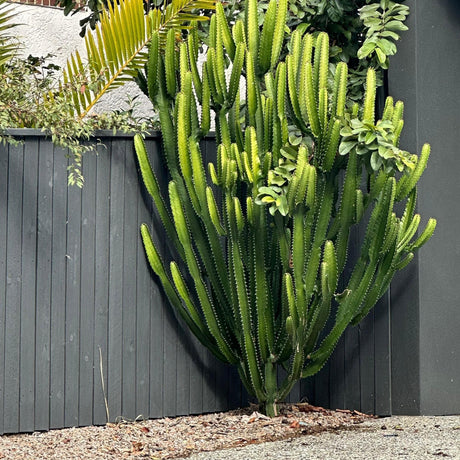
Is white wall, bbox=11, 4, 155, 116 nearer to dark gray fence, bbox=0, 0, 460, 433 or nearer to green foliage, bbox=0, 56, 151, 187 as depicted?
green foliage, bbox=0, 56, 151, 187

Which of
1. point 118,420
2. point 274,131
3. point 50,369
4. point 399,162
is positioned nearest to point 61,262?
point 50,369

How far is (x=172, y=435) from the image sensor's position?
20.7 ft

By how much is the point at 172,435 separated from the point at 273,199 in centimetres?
166

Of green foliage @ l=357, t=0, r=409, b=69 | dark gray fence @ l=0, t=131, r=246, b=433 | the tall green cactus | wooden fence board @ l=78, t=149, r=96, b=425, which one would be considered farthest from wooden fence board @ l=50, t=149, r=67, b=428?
green foliage @ l=357, t=0, r=409, b=69

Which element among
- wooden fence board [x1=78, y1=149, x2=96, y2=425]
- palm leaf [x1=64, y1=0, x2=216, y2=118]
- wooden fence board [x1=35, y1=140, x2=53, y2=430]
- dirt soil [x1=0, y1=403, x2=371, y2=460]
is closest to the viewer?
dirt soil [x1=0, y1=403, x2=371, y2=460]

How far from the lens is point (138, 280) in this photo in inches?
263

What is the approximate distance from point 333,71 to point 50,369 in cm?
282

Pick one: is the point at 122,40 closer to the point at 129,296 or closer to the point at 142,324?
the point at 129,296

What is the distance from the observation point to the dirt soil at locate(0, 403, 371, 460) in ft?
19.4

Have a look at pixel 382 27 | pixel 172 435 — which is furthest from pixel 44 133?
pixel 382 27

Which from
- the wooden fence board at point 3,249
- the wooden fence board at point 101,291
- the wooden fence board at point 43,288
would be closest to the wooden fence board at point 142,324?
the wooden fence board at point 101,291

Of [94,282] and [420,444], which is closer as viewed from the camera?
[420,444]

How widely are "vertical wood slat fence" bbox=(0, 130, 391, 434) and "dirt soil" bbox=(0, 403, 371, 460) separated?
0.39 feet

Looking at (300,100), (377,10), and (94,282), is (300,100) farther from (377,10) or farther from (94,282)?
(94,282)
